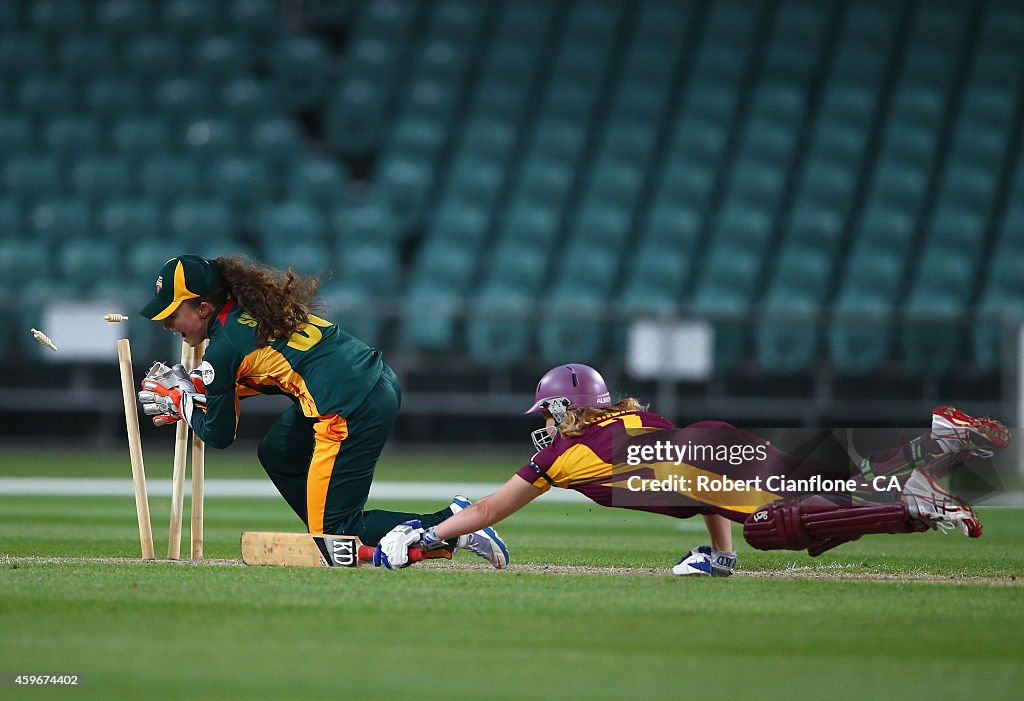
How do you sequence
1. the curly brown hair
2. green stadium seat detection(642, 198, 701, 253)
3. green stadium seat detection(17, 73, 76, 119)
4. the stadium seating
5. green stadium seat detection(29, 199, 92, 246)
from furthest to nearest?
green stadium seat detection(17, 73, 76, 119)
green stadium seat detection(29, 199, 92, 246)
green stadium seat detection(642, 198, 701, 253)
the stadium seating
the curly brown hair

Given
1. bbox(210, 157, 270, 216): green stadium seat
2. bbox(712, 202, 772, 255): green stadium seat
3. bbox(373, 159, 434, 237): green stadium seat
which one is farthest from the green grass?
bbox(210, 157, 270, 216): green stadium seat

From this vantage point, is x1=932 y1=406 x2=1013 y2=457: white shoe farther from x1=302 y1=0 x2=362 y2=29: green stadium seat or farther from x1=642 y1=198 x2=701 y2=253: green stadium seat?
x1=302 y1=0 x2=362 y2=29: green stadium seat

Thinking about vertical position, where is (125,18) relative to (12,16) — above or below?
below

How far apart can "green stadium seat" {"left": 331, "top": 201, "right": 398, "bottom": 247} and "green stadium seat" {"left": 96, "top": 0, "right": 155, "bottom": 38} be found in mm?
5729

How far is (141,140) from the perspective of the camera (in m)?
23.2

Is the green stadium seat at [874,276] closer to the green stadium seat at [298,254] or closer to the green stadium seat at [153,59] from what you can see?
the green stadium seat at [298,254]

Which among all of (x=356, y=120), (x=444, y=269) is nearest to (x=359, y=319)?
(x=444, y=269)

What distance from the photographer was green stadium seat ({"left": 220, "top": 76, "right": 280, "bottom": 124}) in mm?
23500

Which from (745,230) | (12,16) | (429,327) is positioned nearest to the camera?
(429,327)

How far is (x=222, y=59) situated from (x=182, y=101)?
1080 mm

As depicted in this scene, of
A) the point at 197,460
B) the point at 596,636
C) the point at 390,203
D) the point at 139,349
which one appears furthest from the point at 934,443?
the point at 390,203

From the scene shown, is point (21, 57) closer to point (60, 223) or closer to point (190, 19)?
point (190, 19)

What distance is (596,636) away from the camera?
5.68 meters

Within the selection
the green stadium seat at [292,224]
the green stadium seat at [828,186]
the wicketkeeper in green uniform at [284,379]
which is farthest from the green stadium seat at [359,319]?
the wicketkeeper in green uniform at [284,379]
